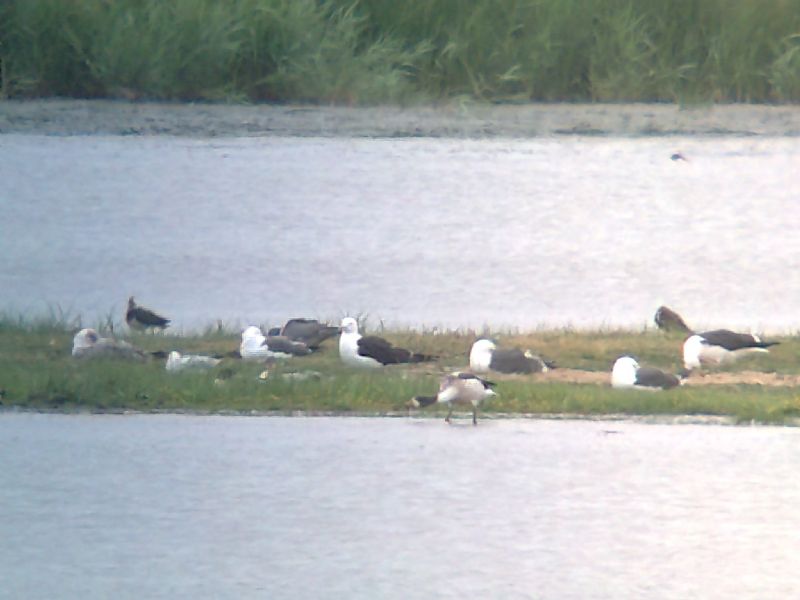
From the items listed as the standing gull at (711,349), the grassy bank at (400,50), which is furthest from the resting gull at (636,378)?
the grassy bank at (400,50)

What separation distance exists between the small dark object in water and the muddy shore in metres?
6.42

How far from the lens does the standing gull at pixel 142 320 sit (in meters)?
11.0

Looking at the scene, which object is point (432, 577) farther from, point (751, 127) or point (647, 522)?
point (751, 127)

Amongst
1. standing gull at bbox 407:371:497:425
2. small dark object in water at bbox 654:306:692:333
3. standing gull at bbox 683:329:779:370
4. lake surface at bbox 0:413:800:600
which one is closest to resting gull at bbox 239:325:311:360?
lake surface at bbox 0:413:800:600

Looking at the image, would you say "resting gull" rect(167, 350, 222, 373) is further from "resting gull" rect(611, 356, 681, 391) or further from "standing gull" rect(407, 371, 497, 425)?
"resting gull" rect(611, 356, 681, 391)

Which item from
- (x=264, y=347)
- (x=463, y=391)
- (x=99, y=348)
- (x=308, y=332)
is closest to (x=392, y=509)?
(x=463, y=391)

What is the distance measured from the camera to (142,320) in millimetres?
11023

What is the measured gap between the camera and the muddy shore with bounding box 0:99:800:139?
685 inches

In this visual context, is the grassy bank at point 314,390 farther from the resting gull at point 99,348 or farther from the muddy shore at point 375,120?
the muddy shore at point 375,120

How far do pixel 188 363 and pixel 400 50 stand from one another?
33.1ft

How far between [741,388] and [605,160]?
7468 millimetres

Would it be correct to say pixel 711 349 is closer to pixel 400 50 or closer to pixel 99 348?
pixel 99 348

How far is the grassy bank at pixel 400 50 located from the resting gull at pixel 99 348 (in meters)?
8.60

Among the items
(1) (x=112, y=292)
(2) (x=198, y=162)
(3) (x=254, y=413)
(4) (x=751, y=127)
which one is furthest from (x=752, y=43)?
(3) (x=254, y=413)
